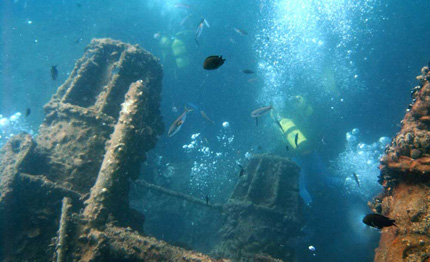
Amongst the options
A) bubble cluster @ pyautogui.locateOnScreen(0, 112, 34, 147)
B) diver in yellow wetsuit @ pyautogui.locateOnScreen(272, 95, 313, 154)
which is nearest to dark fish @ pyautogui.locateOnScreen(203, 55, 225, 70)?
diver in yellow wetsuit @ pyautogui.locateOnScreen(272, 95, 313, 154)

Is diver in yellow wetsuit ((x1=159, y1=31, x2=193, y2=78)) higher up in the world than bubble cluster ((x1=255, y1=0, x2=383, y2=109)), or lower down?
lower down

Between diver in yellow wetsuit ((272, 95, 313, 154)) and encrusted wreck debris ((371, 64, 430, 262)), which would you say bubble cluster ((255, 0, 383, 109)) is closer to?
diver in yellow wetsuit ((272, 95, 313, 154))

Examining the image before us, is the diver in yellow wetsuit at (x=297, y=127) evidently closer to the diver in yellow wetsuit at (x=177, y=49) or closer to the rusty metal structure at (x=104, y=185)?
the rusty metal structure at (x=104, y=185)

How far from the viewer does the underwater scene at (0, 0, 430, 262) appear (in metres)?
3.52

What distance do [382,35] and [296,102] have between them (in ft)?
47.3

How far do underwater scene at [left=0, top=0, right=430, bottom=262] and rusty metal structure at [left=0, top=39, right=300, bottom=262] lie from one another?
31 millimetres

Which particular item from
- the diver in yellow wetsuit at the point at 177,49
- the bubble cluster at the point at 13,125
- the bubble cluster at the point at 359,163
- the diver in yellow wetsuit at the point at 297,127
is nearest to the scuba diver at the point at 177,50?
the diver in yellow wetsuit at the point at 177,49

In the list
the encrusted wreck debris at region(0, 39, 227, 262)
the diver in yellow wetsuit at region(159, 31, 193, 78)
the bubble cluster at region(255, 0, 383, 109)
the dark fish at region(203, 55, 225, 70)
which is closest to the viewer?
the encrusted wreck debris at region(0, 39, 227, 262)

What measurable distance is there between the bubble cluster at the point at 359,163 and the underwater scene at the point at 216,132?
0.54 feet

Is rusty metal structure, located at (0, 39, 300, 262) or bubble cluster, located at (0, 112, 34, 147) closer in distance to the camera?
rusty metal structure, located at (0, 39, 300, 262)

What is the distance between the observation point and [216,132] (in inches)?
724

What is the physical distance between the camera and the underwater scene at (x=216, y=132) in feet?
11.5

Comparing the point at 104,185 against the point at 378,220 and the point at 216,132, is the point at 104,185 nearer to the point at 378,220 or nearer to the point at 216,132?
the point at 378,220

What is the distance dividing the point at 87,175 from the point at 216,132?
45.6ft
